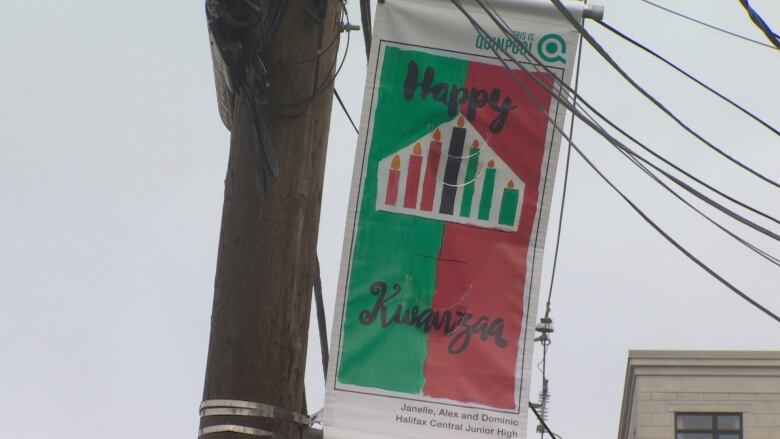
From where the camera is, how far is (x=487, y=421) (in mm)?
6539

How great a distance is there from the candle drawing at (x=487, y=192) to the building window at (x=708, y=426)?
72.9ft

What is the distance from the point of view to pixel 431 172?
686 cm

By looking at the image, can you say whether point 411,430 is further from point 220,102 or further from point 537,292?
point 220,102

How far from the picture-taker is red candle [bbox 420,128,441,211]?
6.80 metres

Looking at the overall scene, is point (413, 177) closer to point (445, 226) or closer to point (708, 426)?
point (445, 226)

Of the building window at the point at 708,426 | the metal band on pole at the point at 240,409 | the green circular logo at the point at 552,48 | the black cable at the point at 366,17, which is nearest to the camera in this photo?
the metal band on pole at the point at 240,409

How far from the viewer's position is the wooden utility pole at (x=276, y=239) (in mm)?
5766

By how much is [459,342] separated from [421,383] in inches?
10.8

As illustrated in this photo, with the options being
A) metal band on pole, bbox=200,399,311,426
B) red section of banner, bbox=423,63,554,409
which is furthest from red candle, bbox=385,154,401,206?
metal band on pole, bbox=200,399,311,426

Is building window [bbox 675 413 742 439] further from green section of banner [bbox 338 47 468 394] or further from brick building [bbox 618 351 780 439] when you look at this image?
green section of banner [bbox 338 47 468 394]

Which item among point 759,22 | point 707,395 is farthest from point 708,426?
point 759,22

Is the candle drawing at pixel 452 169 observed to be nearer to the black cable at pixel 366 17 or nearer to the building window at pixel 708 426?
the black cable at pixel 366 17

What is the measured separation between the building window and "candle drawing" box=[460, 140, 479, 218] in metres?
22.2

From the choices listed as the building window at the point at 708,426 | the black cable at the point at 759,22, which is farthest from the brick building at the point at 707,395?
the black cable at the point at 759,22
